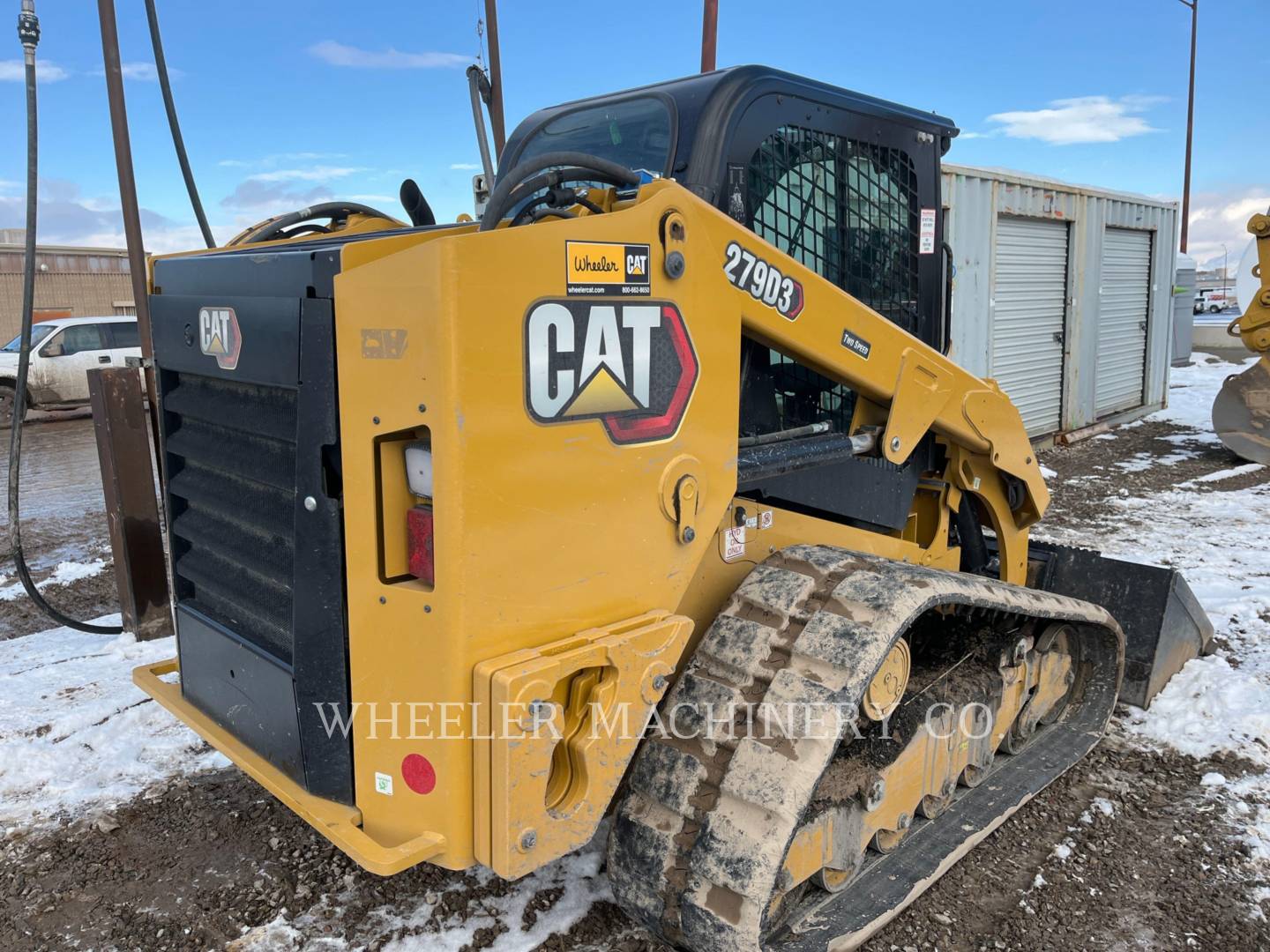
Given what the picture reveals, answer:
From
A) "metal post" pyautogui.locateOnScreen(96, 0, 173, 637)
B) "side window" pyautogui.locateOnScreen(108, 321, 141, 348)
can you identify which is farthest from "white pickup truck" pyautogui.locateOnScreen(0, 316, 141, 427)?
"metal post" pyautogui.locateOnScreen(96, 0, 173, 637)

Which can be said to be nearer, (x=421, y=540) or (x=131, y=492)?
(x=421, y=540)

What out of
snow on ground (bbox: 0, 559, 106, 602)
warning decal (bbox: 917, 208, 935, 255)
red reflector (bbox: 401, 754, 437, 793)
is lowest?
snow on ground (bbox: 0, 559, 106, 602)

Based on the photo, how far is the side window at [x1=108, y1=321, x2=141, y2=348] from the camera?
51.8 ft

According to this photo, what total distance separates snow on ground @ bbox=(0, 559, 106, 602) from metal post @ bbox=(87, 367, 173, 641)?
1435mm

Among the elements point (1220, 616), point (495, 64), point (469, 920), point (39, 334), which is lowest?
point (469, 920)

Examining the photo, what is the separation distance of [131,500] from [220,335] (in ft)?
10.6

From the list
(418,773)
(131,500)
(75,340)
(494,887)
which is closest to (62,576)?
(131,500)

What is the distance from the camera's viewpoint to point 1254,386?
9891 millimetres

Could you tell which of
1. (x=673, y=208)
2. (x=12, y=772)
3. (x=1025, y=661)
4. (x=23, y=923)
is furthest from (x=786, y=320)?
(x=12, y=772)

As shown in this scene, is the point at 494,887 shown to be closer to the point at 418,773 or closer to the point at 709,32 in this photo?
the point at 418,773

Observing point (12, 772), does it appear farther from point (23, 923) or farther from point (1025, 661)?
point (1025, 661)

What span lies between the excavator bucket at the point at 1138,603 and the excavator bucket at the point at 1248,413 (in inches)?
252

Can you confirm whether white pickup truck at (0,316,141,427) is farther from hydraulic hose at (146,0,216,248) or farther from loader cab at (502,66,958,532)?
loader cab at (502,66,958,532)

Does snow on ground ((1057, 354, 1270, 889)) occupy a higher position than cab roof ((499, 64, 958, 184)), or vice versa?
cab roof ((499, 64, 958, 184))
